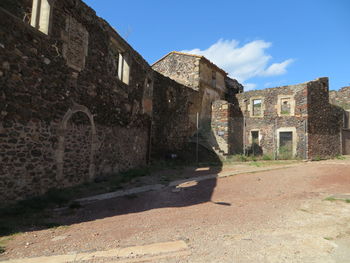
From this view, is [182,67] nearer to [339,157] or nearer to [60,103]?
[60,103]

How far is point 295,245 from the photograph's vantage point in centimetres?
304

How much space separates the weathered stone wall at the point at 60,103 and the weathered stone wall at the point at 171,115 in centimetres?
278

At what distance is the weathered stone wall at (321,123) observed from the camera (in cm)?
1523

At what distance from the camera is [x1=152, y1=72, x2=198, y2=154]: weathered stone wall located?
478 inches

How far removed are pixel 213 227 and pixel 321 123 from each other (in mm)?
15193

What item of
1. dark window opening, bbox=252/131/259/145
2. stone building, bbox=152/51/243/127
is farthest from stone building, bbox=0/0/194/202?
dark window opening, bbox=252/131/259/145

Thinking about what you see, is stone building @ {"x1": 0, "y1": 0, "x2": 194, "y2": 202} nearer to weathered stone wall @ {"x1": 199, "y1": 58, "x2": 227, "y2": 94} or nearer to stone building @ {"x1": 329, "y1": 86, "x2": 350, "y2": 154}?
weathered stone wall @ {"x1": 199, "y1": 58, "x2": 227, "y2": 94}

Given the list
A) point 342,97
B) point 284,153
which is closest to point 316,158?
point 284,153

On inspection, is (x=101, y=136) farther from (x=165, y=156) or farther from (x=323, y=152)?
(x=323, y=152)

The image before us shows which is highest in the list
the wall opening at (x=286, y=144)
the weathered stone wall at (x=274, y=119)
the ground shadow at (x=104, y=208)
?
the weathered stone wall at (x=274, y=119)

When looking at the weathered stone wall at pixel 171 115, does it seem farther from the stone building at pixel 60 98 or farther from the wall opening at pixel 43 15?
the wall opening at pixel 43 15

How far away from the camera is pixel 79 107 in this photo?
679 centimetres

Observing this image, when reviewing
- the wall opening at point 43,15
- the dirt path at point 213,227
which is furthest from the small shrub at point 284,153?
the wall opening at point 43,15

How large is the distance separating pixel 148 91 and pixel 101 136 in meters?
4.30
